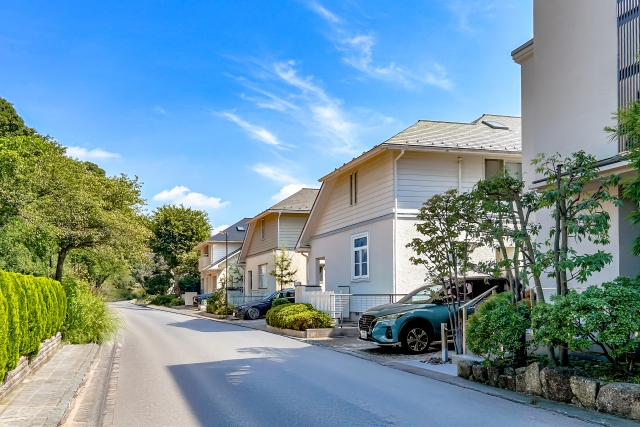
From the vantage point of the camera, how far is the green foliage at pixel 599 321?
7707mm

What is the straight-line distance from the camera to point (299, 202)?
37156 mm

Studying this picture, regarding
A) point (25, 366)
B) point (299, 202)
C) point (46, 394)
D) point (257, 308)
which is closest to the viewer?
point (46, 394)

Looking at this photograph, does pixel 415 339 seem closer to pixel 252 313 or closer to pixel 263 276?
pixel 252 313

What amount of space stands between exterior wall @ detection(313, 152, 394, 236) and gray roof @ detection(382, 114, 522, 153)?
125 cm

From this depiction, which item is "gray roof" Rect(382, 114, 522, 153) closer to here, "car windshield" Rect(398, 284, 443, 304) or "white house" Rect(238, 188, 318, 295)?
"car windshield" Rect(398, 284, 443, 304)

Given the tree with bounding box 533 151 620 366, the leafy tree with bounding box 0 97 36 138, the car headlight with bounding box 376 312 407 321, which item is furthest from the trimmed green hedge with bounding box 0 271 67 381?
the leafy tree with bounding box 0 97 36 138

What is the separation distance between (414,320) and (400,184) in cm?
698

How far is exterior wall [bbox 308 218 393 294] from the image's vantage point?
20.6m

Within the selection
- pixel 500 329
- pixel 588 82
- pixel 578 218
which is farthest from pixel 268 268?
→ pixel 578 218

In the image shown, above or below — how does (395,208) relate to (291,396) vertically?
above

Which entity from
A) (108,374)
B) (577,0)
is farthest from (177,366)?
(577,0)

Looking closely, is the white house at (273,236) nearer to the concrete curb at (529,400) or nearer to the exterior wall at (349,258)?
the exterior wall at (349,258)

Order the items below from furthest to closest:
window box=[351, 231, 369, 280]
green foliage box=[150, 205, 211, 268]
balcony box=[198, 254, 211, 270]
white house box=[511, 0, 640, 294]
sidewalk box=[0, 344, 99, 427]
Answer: green foliage box=[150, 205, 211, 268]
balcony box=[198, 254, 211, 270]
window box=[351, 231, 369, 280]
white house box=[511, 0, 640, 294]
sidewalk box=[0, 344, 99, 427]

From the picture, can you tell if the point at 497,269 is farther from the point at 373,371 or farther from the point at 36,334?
the point at 36,334
